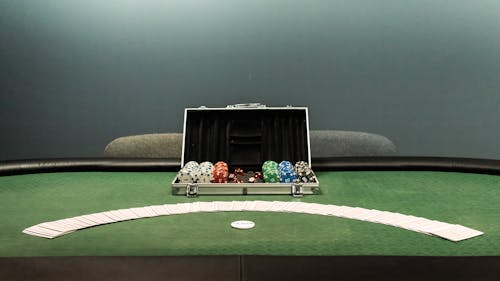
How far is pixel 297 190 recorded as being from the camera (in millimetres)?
2434

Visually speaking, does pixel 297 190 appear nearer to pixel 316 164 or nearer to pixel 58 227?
pixel 316 164

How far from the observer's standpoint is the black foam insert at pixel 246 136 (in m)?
3.04

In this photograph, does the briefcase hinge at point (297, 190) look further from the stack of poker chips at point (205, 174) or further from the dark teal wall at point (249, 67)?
the dark teal wall at point (249, 67)

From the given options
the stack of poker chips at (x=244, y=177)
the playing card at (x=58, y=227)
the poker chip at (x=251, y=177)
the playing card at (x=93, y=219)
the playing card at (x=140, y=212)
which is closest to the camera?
the playing card at (x=58, y=227)

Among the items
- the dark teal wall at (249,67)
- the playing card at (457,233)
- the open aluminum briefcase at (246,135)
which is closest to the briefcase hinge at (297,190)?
the open aluminum briefcase at (246,135)

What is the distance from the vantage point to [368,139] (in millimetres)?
4309

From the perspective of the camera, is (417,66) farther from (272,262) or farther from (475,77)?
(272,262)

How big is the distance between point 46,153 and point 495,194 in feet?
13.1

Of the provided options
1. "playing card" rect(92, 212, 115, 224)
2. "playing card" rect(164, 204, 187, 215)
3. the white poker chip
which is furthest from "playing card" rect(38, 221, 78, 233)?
the white poker chip

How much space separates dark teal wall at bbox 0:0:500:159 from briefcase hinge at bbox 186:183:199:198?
8.07ft

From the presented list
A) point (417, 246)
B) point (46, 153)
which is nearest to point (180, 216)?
point (417, 246)

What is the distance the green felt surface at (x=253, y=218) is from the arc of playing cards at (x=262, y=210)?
5 cm

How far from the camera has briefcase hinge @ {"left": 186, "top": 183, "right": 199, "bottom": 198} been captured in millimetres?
2414

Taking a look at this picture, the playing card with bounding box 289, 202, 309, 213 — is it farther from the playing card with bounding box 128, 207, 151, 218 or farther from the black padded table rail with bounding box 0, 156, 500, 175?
the black padded table rail with bounding box 0, 156, 500, 175
